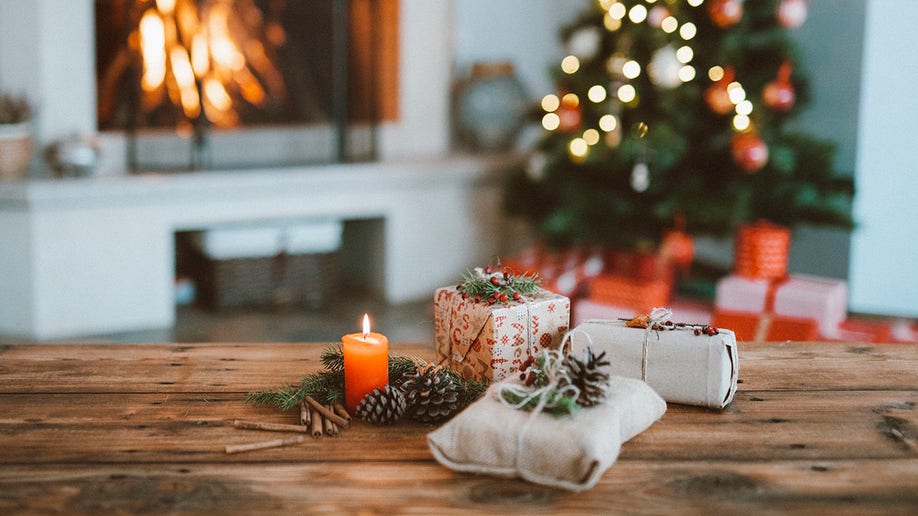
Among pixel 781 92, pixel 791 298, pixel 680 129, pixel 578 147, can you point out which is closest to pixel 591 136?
pixel 578 147

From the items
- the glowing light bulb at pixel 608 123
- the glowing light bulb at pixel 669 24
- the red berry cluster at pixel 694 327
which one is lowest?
the red berry cluster at pixel 694 327

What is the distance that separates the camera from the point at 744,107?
3516 mm

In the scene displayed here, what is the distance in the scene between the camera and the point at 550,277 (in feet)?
12.3

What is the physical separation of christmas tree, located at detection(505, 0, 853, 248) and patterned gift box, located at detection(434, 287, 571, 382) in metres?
2.26

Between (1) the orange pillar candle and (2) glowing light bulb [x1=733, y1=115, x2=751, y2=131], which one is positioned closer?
(1) the orange pillar candle

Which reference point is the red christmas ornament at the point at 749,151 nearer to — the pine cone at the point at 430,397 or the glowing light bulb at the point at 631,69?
the glowing light bulb at the point at 631,69

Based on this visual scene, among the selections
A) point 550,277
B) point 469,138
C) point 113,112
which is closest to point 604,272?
point 550,277

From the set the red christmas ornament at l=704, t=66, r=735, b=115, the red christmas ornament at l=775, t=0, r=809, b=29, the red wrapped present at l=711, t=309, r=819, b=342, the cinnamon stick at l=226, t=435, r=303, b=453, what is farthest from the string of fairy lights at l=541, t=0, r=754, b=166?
the cinnamon stick at l=226, t=435, r=303, b=453

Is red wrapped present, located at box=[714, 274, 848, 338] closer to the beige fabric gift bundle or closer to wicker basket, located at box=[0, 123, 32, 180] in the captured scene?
the beige fabric gift bundle

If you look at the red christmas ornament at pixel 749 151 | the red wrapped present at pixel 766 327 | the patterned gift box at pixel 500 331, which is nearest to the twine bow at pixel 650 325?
the patterned gift box at pixel 500 331

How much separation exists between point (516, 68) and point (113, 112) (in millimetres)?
1741

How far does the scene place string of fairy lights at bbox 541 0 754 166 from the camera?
350 centimetres

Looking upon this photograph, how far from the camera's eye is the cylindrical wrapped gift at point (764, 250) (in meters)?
3.45

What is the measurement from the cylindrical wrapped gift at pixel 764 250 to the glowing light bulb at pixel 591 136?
61cm
